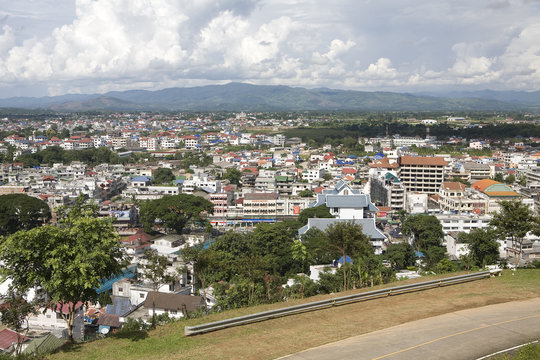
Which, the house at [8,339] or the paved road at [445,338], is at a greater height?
the paved road at [445,338]

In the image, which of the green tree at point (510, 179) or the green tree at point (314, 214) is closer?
the green tree at point (314, 214)

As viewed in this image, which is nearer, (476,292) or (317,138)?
(476,292)

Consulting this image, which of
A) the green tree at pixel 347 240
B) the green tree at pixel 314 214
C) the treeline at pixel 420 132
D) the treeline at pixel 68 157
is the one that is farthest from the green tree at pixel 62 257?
the treeline at pixel 420 132

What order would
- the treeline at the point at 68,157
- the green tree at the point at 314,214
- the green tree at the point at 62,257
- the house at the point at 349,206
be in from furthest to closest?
the treeline at the point at 68,157 < the house at the point at 349,206 < the green tree at the point at 314,214 < the green tree at the point at 62,257

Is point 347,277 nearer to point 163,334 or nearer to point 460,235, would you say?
point 163,334

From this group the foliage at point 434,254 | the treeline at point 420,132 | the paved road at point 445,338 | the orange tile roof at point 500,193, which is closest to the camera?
the paved road at point 445,338

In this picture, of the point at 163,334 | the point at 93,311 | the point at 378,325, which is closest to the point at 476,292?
the point at 378,325

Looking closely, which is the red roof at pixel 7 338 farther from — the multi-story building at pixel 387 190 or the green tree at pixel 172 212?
the multi-story building at pixel 387 190
